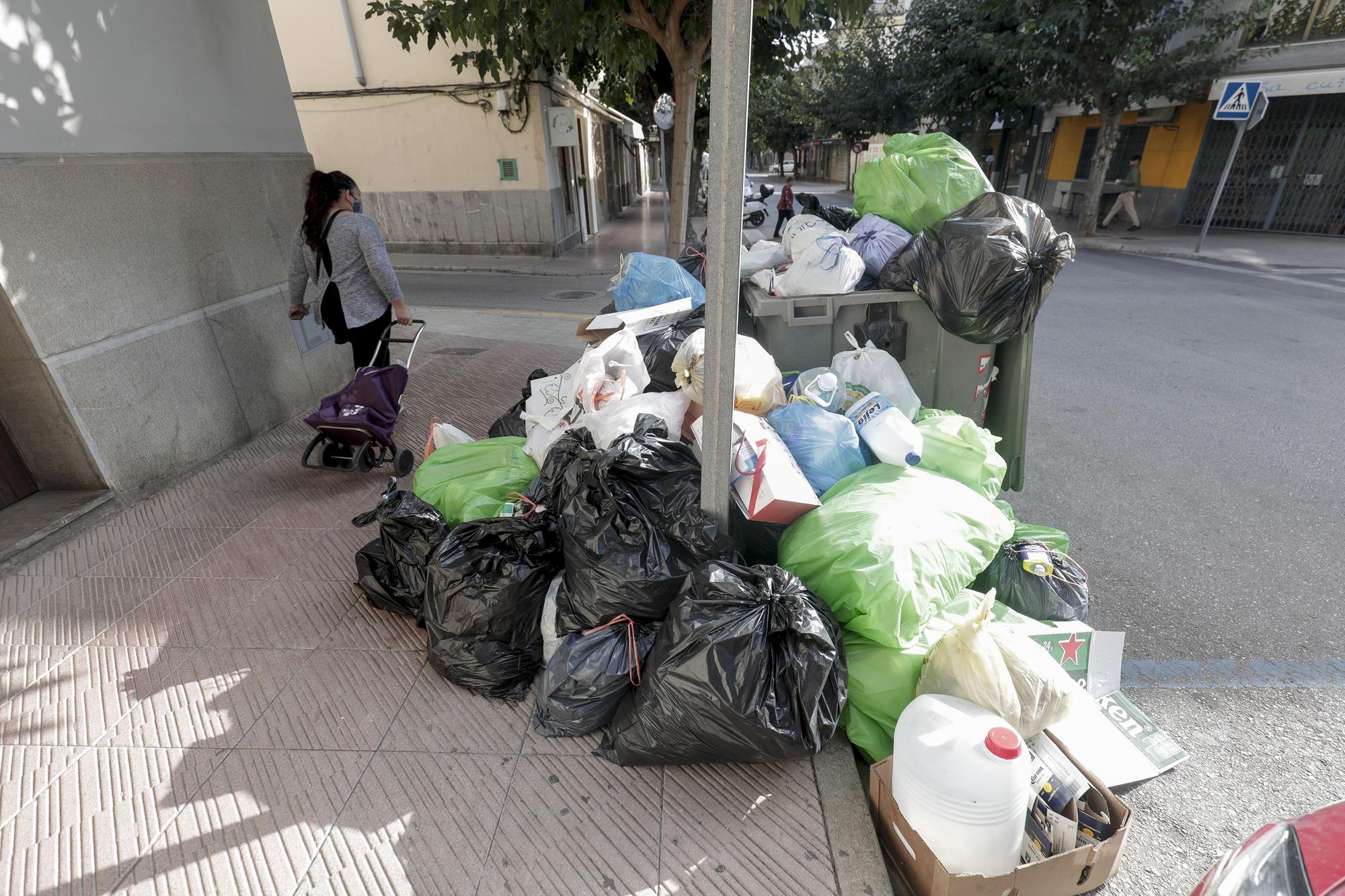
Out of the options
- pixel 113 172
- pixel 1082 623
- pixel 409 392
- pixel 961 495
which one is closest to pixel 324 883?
pixel 961 495

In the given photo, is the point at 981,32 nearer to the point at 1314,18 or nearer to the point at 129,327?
the point at 1314,18

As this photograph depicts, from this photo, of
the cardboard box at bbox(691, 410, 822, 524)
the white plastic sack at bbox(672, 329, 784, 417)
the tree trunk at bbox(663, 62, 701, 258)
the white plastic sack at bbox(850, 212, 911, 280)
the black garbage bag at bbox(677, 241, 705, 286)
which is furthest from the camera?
the tree trunk at bbox(663, 62, 701, 258)

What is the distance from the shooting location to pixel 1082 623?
2.35m

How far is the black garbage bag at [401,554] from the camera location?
2.51 m

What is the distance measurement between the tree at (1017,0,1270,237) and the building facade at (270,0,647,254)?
9509 millimetres

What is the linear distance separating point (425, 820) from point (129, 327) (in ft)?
10.7

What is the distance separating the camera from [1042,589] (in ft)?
7.88

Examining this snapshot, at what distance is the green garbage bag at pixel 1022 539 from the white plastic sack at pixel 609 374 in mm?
1268

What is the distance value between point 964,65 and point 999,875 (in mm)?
22029

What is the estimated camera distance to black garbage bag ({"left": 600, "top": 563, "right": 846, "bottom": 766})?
1.77 meters

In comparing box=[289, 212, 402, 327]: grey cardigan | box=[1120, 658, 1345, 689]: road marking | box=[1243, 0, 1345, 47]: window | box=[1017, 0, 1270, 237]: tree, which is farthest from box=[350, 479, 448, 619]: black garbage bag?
box=[1243, 0, 1345, 47]: window

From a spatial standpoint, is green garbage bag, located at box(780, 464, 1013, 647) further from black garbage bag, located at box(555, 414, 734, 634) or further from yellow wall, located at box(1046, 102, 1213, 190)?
yellow wall, located at box(1046, 102, 1213, 190)

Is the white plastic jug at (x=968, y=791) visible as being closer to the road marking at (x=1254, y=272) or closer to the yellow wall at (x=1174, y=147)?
the road marking at (x=1254, y=272)

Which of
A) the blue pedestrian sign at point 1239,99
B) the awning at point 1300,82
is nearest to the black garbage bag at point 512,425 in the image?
the blue pedestrian sign at point 1239,99
